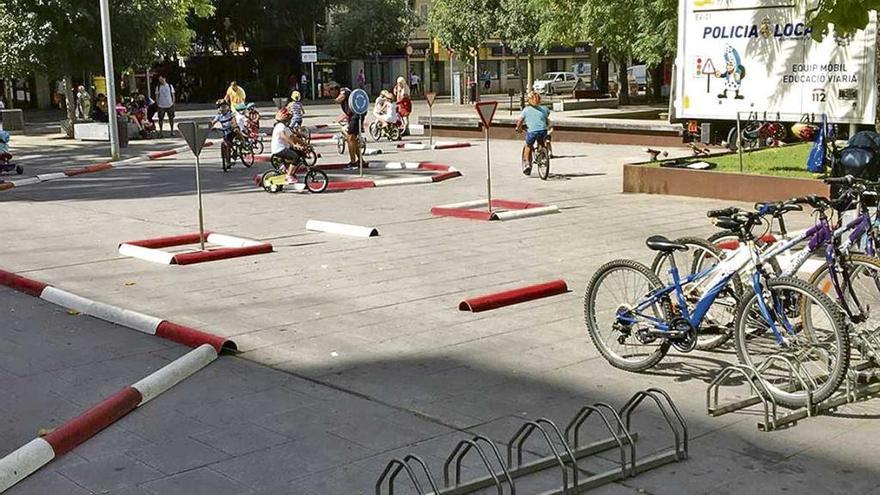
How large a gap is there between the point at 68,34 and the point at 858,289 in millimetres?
28171

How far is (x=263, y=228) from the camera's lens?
14531 millimetres

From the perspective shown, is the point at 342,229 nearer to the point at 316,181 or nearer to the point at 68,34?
the point at 316,181

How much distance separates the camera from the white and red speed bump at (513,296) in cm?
927

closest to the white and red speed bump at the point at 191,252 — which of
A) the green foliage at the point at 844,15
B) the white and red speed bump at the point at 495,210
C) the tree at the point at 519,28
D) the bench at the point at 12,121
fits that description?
the white and red speed bump at the point at 495,210

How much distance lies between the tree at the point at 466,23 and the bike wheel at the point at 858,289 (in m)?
41.5

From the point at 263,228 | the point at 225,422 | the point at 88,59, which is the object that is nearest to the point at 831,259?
the point at 225,422

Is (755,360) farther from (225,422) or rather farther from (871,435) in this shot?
(225,422)

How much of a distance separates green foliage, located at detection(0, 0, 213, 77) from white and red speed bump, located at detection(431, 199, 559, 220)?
18.6 meters

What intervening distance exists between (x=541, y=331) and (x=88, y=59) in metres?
26.3

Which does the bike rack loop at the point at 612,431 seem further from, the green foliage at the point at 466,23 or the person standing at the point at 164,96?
the green foliage at the point at 466,23

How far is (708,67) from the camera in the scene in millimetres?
20219

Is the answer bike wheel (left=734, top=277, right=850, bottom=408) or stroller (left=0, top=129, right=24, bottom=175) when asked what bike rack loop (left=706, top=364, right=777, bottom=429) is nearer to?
bike wheel (left=734, top=277, right=850, bottom=408)

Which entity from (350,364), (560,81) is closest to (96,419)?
(350,364)

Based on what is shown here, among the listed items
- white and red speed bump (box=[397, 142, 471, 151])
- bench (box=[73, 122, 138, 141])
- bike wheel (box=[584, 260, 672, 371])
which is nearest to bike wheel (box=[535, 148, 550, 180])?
white and red speed bump (box=[397, 142, 471, 151])
